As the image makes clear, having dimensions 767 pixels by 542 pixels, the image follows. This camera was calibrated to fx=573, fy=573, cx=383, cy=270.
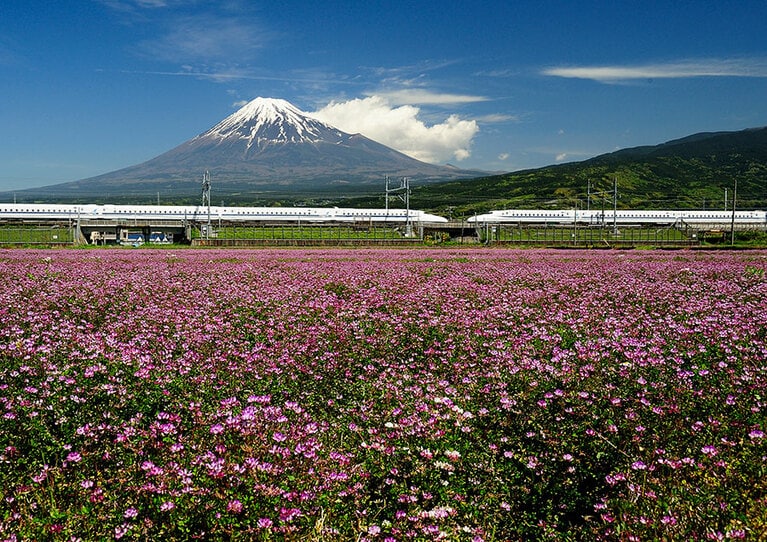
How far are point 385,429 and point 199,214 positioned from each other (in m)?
102

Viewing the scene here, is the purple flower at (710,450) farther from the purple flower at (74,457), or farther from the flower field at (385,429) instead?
the purple flower at (74,457)

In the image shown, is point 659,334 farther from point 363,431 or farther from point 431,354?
point 363,431

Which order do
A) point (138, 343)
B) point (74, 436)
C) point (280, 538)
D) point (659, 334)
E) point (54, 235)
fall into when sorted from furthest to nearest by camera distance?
point (54, 235) < point (659, 334) < point (138, 343) < point (74, 436) < point (280, 538)

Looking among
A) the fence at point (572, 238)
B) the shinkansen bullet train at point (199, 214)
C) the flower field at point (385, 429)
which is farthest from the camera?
the shinkansen bullet train at point (199, 214)

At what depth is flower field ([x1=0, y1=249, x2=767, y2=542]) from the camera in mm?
3736

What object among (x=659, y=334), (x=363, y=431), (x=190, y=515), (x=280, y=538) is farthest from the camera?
(x=659, y=334)

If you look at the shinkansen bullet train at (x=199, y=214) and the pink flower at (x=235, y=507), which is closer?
the pink flower at (x=235, y=507)

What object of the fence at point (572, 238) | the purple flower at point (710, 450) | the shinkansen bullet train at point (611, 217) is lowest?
the purple flower at point (710, 450)

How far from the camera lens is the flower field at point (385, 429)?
3.74 metres

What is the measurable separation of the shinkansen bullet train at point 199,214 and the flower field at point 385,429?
3440 inches

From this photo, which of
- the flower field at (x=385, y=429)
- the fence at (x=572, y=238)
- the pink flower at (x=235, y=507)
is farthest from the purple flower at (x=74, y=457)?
the fence at (x=572, y=238)

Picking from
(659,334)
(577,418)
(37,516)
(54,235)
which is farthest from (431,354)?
(54,235)

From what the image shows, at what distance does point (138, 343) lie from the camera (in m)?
7.72

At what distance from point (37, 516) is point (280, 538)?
5.51ft
